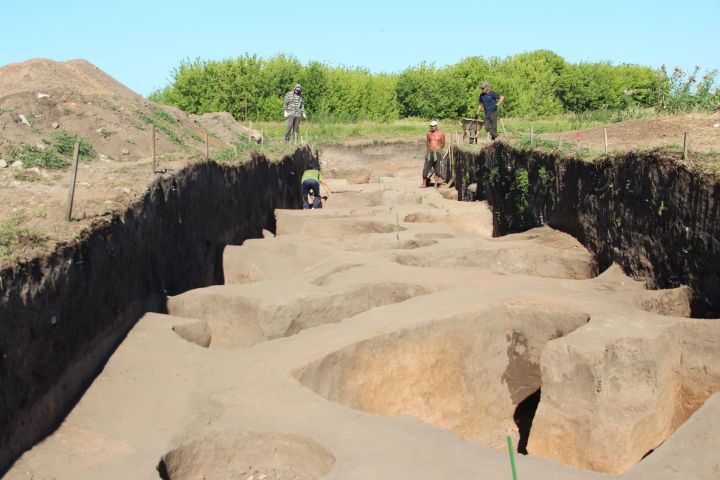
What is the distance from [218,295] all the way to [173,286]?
1180 mm

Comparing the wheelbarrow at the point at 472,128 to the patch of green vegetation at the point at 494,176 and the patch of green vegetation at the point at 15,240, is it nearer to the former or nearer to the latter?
the patch of green vegetation at the point at 494,176

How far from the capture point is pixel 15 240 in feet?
19.7

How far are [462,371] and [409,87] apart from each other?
32.3 m

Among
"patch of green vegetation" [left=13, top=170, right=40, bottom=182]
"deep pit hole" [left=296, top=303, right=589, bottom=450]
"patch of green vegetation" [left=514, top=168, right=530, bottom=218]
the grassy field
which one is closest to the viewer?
"deep pit hole" [left=296, top=303, right=589, bottom=450]

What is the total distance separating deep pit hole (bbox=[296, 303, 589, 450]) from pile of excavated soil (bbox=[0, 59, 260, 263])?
8.98 feet

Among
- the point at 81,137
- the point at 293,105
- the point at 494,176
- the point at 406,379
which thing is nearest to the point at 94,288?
the point at 406,379

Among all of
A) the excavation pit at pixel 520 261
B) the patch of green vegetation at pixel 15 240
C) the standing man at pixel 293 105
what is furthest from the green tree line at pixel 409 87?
the patch of green vegetation at pixel 15 240

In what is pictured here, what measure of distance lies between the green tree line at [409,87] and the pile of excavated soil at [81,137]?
12554mm

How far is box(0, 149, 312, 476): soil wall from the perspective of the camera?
5.29 metres

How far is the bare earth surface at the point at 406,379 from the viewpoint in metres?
5.23

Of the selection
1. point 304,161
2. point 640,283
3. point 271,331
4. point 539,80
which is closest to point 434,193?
point 304,161

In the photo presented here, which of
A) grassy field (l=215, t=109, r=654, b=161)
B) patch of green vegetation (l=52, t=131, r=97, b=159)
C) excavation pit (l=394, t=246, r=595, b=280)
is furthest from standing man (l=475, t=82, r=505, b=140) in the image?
grassy field (l=215, t=109, r=654, b=161)

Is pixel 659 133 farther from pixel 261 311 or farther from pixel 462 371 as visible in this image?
pixel 261 311

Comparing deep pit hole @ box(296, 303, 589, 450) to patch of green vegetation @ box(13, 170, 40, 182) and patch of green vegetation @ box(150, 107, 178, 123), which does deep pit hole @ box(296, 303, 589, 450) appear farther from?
patch of green vegetation @ box(150, 107, 178, 123)
